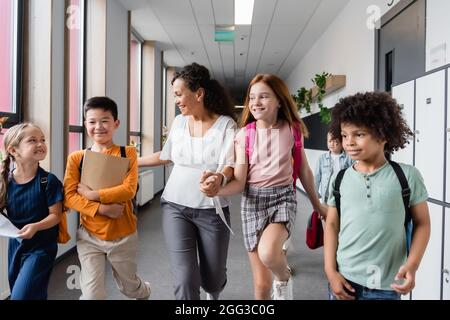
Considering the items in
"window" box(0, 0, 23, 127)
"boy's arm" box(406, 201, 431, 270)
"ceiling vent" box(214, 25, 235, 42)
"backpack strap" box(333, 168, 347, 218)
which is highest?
"ceiling vent" box(214, 25, 235, 42)

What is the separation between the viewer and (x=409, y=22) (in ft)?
9.78

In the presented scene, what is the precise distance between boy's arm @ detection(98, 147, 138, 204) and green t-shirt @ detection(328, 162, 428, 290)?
92 cm

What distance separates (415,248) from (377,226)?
4.6 inches

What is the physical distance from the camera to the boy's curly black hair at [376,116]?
1.18 m

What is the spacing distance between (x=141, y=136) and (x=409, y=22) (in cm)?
438

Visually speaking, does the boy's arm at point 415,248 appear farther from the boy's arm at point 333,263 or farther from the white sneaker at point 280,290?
the white sneaker at point 280,290

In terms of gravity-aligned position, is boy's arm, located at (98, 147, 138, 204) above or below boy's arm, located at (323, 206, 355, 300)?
above

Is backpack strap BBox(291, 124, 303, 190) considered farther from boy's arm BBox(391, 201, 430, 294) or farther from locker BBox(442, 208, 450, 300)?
locker BBox(442, 208, 450, 300)

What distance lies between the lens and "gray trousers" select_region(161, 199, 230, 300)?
1.61 metres

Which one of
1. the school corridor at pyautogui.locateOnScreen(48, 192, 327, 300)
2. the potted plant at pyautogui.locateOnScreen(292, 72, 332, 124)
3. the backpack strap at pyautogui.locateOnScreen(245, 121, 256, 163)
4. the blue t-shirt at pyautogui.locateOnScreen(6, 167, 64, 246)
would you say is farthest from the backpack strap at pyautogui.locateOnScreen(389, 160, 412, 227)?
the potted plant at pyautogui.locateOnScreen(292, 72, 332, 124)

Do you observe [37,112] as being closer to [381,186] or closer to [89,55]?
[89,55]

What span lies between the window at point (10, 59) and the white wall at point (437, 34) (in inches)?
113
